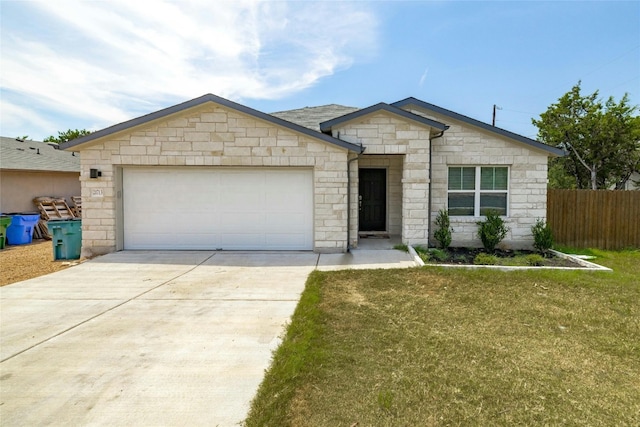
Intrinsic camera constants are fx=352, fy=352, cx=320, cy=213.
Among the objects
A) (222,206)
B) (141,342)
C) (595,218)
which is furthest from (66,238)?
(595,218)

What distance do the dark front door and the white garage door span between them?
2.91 metres

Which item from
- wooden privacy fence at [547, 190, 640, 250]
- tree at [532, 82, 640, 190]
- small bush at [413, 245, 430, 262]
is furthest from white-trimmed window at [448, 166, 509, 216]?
tree at [532, 82, 640, 190]

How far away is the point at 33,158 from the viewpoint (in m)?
15.6

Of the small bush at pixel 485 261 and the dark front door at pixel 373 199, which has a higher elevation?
the dark front door at pixel 373 199

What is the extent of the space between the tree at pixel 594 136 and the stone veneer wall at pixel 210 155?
1538cm

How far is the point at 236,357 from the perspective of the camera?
12.1 ft

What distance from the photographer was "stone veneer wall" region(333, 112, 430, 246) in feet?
30.9

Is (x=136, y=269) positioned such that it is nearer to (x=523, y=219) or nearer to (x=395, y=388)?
(x=395, y=388)

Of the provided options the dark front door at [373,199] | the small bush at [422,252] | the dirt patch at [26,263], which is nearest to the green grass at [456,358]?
the small bush at [422,252]

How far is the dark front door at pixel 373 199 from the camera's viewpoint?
11562 millimetres

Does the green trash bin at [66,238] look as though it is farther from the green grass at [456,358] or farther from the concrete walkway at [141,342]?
the green grass at [456,358]

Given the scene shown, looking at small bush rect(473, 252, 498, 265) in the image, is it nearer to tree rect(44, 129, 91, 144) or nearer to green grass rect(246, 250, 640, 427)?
green grass rect(246, 250, 640, 427)

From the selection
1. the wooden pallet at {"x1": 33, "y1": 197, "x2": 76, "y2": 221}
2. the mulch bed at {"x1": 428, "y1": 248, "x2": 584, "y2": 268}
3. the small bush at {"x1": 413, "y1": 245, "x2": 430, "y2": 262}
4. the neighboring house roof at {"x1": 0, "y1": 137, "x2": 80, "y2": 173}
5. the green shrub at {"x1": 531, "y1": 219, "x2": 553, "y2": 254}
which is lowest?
the mulch bed at {"x1": 428, "y1": 248, "x2": 584, "y2": 268}

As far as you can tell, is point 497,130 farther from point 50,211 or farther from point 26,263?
point 50,211
